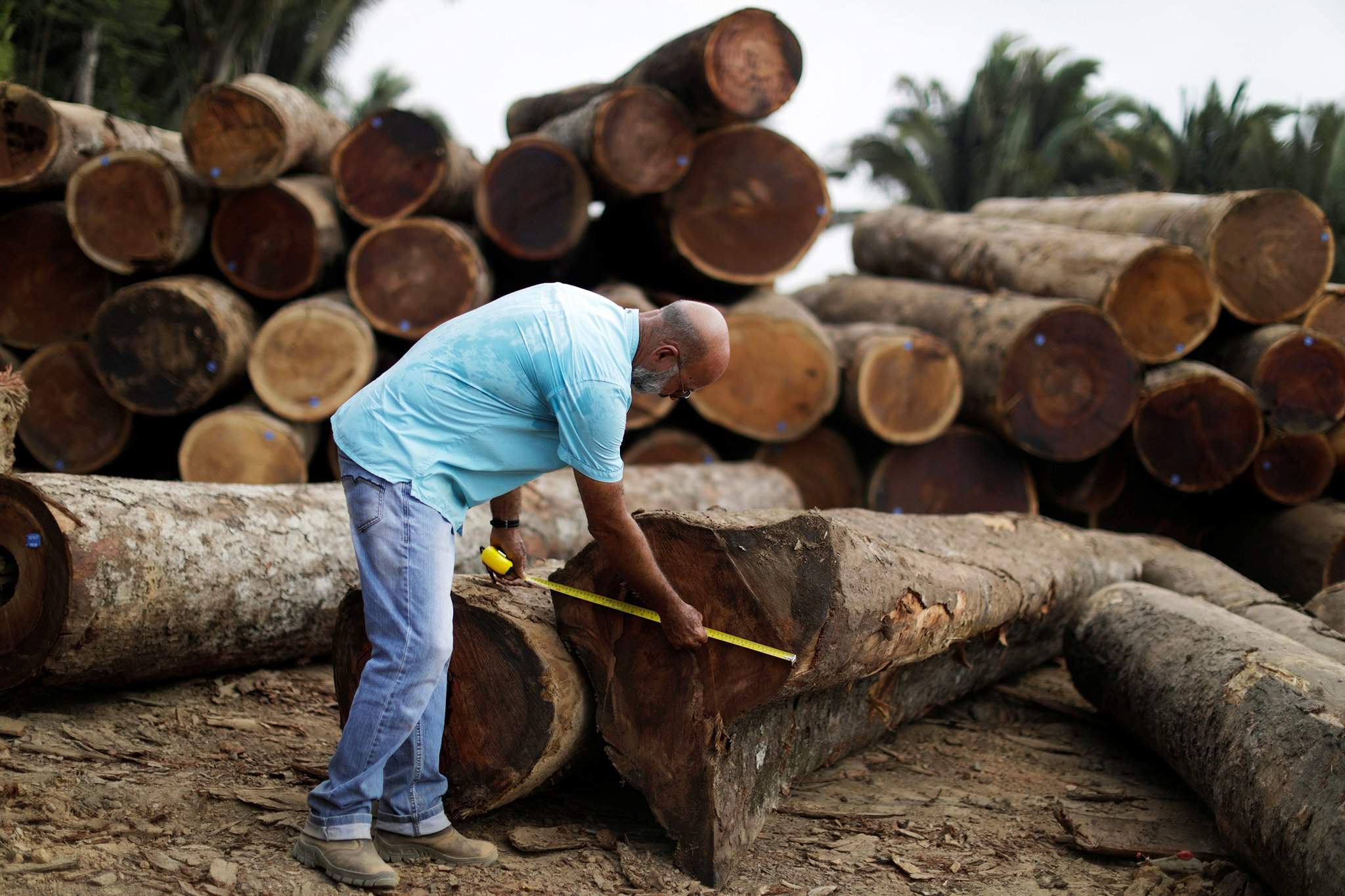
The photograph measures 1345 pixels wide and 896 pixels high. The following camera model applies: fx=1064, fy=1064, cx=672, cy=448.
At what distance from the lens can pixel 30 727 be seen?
11.2 ft

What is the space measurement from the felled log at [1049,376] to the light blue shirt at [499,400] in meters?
4.25

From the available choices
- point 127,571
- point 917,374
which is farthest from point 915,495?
point 127,571

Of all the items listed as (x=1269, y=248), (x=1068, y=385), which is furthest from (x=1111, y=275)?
(x=1269, y=248)

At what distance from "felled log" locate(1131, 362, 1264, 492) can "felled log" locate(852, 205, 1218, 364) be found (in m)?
0.24

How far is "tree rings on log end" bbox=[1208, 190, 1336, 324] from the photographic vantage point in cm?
689

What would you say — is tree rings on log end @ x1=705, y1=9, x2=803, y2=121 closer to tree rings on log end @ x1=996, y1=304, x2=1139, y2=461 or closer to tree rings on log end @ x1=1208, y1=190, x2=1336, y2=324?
tree rings on log end @ x1=996, y1=304, x2=1139, y2=461

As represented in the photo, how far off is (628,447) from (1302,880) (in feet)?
15.0

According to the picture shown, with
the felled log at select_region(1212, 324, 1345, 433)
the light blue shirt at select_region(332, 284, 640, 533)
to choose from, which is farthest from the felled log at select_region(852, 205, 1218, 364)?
the light blue shirt at select_region(332, 284, 640, 533)

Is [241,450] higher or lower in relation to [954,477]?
lower

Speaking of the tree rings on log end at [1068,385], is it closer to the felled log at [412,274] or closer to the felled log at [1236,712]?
the felled log at [1236,712]

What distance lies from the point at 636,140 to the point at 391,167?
4.82ft

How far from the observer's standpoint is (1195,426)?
22.0ft

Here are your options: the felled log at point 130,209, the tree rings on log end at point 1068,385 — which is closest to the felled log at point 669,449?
the tree rings on log end at point 1068,385

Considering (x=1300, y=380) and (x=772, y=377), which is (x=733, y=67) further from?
(x=1300, y=380)
